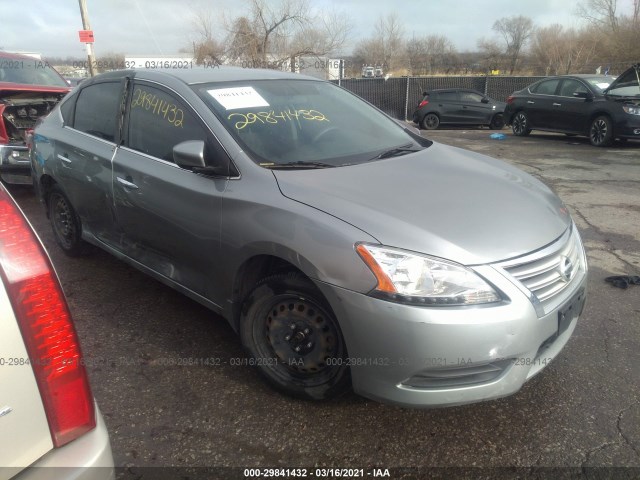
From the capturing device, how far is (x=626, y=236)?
490cm

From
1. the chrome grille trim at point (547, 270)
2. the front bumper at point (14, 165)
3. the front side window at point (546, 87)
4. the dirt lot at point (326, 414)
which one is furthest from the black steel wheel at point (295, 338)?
the front side window at point (546, 87)

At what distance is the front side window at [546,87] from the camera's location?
466 inches

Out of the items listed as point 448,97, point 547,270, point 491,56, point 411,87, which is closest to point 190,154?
point 547,270

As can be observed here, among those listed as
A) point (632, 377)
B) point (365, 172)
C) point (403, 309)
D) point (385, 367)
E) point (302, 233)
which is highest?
point (365, 172)

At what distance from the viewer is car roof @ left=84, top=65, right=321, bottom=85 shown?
3.08 m

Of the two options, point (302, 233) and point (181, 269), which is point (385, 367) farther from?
point (181, 269)

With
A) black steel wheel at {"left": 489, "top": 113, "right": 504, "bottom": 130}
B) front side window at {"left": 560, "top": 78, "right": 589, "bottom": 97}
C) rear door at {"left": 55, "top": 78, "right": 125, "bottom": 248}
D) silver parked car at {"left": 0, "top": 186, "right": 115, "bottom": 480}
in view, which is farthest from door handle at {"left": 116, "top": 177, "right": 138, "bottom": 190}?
black steel wheel at {"left": 489, "top": 113, "right": 504, "bottom": 130}

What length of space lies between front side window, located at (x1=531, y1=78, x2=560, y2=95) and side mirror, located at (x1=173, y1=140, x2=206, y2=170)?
11561 millimetres

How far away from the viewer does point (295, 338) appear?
2381 millimetres

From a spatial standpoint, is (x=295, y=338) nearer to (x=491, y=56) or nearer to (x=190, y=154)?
(x=190, y=154)

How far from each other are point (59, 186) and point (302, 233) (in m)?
2.79

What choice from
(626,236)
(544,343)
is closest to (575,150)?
(626,236)

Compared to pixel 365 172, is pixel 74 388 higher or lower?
lower

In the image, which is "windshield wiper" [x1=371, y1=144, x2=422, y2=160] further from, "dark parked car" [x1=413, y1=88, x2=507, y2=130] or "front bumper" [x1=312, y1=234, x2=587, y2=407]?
"dark parked car" [x1=413, y1=88, x2=507, y2=130]
